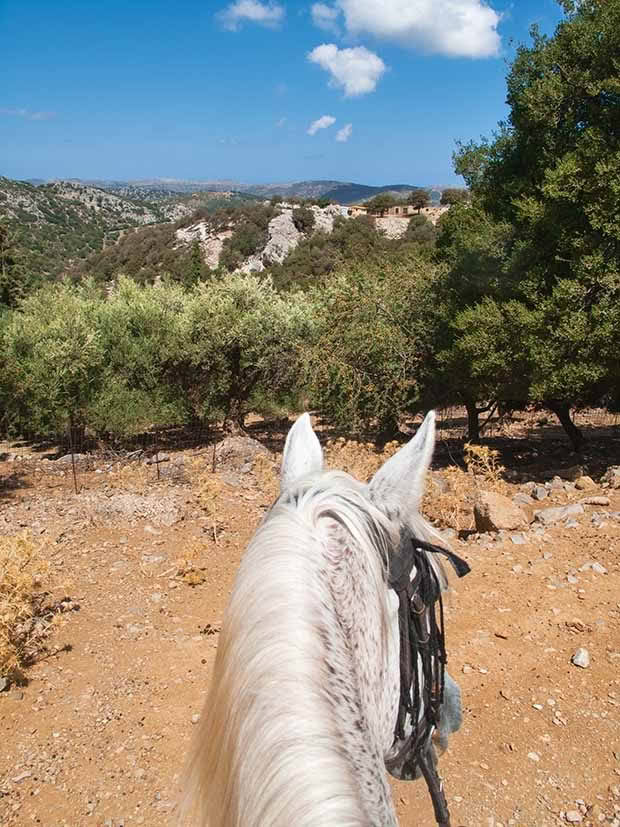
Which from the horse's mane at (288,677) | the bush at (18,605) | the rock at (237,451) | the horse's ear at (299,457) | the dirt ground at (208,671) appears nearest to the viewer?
the horse's mane at (288,677)

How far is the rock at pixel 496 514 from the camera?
605 cm

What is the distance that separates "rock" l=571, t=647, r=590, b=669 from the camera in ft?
12.0

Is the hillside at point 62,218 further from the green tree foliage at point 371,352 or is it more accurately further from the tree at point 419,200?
the green tree foliage at point 371,352

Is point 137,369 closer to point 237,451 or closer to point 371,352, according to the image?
point 237,451

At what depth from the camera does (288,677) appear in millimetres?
769

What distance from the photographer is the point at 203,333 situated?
38.3ft

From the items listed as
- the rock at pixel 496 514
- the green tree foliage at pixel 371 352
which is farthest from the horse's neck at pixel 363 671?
the green tree foliage at pixel 371 352

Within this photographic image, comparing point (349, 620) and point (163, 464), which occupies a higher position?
point (349, 620)

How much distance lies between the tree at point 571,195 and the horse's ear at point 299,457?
22.6ft

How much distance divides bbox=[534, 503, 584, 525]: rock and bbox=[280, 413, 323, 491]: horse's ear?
18.2 feet

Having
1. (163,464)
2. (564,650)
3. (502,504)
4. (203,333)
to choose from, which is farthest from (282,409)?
(564,650)

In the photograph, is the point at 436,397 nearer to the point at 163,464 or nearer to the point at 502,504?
the point at 502,504

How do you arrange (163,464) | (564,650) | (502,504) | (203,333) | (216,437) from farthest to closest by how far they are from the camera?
(216,437) → (203,333) → (163,464) → (502,504) → (564,650)

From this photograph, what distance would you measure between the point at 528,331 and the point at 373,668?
7624 mm
